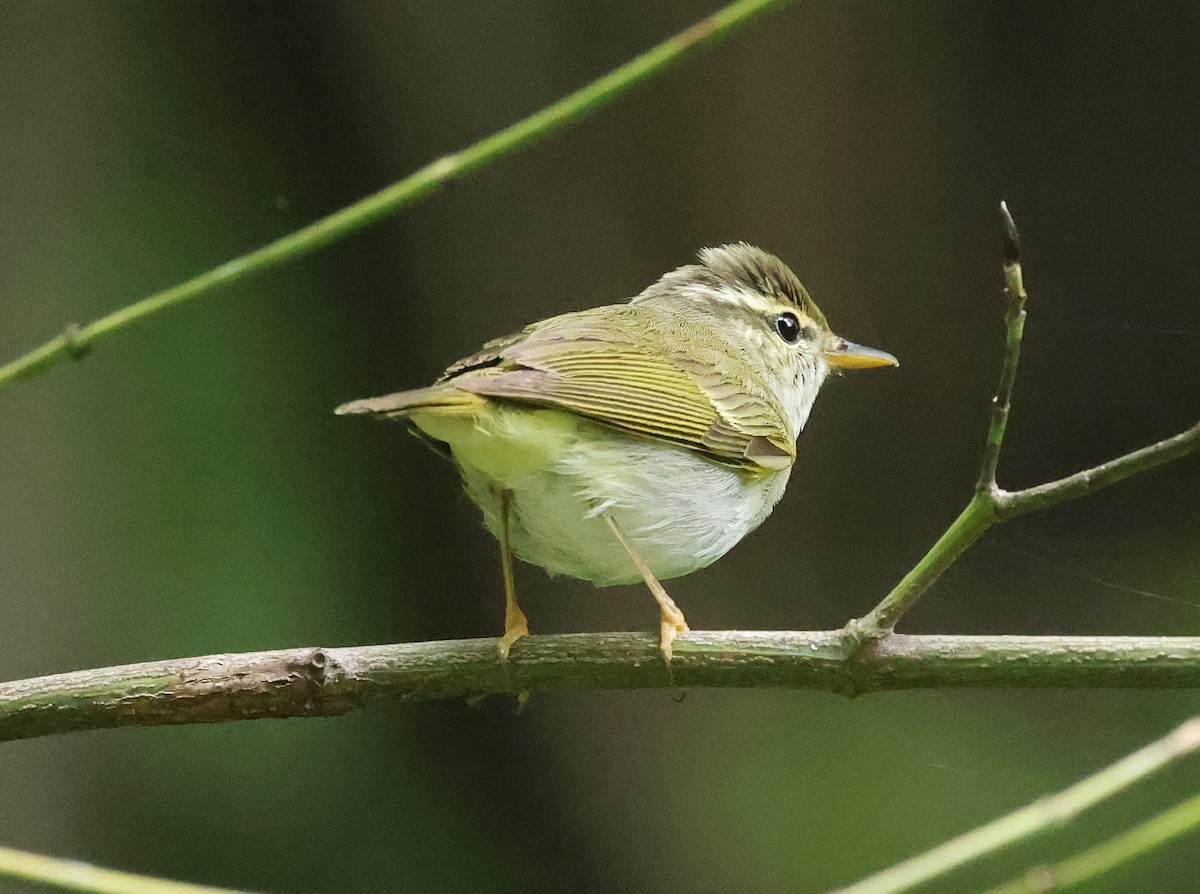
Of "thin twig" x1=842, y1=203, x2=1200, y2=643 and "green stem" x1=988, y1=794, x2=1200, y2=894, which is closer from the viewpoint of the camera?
"green stem" x1=988, y1=794, x2=1200, y2=894

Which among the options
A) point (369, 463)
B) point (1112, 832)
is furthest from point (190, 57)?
point (1112, 832)

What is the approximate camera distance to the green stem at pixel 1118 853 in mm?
723

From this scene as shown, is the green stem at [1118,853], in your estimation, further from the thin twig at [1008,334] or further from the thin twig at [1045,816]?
the thin twig at [1008,334]

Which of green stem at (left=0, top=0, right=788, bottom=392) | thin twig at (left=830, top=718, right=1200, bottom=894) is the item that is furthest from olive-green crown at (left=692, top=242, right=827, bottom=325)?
thin twig at (left=830, top=718, right=1200, bottom=894)

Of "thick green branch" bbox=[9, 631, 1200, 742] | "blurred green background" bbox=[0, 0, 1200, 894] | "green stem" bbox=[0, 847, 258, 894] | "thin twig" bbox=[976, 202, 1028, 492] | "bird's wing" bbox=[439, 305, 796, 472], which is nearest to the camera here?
"green stem" bbox=[0, 847, 258, 894]

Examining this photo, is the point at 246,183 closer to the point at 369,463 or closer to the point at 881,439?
the point at 369,463

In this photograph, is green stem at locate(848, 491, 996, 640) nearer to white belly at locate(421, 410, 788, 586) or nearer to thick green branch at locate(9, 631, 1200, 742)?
thick green branch at locate(9, 631, 1200, 742)

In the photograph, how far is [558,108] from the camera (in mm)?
914

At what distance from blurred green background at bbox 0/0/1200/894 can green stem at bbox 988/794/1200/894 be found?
200 cm

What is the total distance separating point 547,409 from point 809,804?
1.53m

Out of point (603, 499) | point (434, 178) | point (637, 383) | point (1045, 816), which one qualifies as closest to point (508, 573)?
point (603, 499)

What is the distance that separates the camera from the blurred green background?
2.83 metres

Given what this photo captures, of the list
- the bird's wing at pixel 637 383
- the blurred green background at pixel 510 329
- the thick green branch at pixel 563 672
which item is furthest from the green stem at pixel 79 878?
the blurred green background at pixel 510 329

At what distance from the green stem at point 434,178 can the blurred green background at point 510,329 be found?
2065 millimetres
